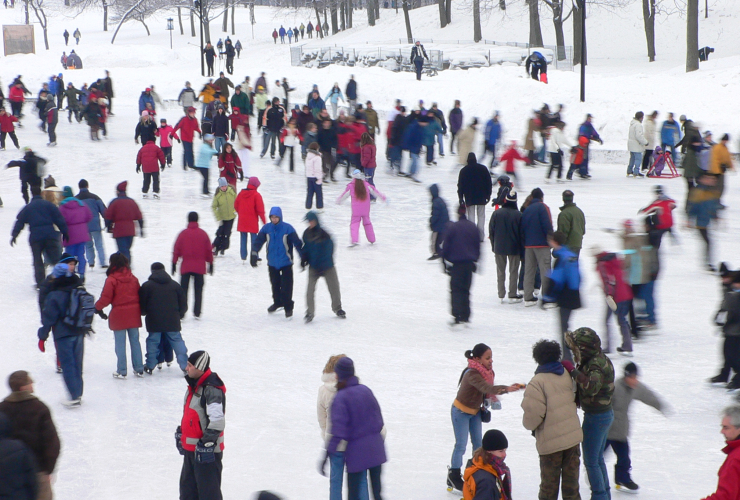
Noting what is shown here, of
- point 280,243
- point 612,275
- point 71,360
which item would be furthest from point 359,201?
point 71,360

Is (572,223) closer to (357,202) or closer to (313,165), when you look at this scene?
(357,202)

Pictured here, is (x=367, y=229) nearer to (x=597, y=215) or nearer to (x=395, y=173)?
(x=597, y=215)

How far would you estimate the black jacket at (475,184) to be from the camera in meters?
12.8

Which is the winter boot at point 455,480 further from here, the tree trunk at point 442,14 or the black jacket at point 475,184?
the tree trunk at point 442,14

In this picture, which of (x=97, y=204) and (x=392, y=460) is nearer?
(x=392, y=460)

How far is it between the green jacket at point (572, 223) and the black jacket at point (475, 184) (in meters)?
2.93

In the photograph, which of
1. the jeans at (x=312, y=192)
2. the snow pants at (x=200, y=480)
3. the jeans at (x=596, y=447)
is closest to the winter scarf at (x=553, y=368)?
the jeans at (x=596, y=447)

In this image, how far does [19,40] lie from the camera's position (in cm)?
4519

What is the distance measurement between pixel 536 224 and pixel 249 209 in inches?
175

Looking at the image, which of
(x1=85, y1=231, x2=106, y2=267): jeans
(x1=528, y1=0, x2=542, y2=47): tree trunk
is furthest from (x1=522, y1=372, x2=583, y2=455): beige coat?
(x1=528, y1=0, x2=542, y2=47): tree trunk

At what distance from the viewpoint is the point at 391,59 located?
40500mm

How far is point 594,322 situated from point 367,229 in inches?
183

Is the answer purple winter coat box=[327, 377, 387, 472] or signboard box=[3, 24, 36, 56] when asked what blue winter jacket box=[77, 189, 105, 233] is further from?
signboard box=[3, 24, 36, 56]

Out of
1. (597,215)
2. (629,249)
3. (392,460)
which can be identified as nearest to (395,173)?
(597,215)
